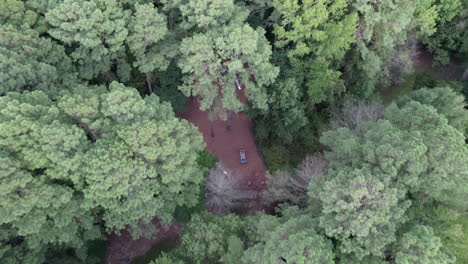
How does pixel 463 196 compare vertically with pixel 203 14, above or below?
below

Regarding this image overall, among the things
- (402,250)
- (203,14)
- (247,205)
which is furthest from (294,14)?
(402,250)

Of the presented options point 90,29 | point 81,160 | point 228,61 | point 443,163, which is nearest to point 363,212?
point 443,163

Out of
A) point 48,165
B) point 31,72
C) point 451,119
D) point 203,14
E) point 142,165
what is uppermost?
point 203,14

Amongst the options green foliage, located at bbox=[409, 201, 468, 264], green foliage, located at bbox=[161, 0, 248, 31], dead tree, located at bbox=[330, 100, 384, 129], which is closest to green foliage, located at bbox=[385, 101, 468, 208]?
green foliage, located at bbox=[409, 201, 468, 264]

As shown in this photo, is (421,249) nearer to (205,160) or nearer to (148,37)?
(205,160)

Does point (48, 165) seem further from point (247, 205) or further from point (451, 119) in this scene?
point (451, 119)

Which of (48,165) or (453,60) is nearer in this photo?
(48,165)
